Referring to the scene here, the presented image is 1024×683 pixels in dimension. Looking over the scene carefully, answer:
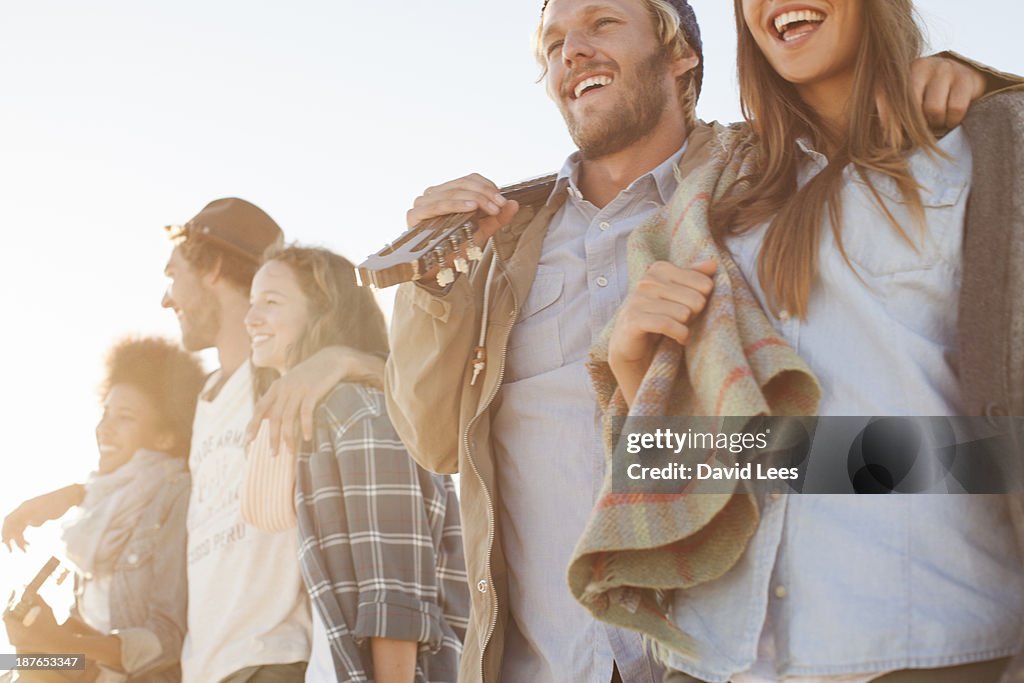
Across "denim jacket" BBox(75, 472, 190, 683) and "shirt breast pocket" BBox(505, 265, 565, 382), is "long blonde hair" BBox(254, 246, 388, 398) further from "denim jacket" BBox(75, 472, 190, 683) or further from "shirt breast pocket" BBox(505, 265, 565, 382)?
"shirt breast pocket" BBox(505, 265, 565, 382)

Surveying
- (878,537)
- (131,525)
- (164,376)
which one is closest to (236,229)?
(164,376)

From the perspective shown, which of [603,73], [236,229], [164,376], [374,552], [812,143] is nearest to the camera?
[812,143]

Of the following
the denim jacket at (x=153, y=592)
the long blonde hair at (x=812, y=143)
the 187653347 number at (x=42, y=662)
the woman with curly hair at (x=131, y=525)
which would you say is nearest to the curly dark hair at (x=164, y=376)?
the woman with curly hair at (x=131, y=525)

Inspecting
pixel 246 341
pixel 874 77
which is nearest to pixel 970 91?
pixel 874 77

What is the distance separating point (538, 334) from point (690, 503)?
0.79 m

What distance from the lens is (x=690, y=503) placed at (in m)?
1.62

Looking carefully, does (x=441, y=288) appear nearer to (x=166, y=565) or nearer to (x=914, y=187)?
(x=914, y=187)

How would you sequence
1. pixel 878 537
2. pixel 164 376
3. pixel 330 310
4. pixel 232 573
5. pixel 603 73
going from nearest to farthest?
pixel 878 537
pixel 603 73
pixel 232 573
pixel 330 310
pixel 164 376

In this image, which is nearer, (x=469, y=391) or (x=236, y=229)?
(x=469, y=391)

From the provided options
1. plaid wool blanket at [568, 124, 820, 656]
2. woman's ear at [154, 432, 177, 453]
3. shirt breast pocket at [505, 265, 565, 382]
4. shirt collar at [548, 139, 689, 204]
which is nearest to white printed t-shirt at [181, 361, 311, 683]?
woman's ear at [154, 432, 177, 453]

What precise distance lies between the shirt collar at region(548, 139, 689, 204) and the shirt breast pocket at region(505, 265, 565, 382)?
0.74 feet

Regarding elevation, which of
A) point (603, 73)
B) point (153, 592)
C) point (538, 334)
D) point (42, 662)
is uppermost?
point (603, 73)

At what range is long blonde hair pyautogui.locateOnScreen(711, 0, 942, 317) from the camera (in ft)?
5.54

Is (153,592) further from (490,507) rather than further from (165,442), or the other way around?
(490,507)
